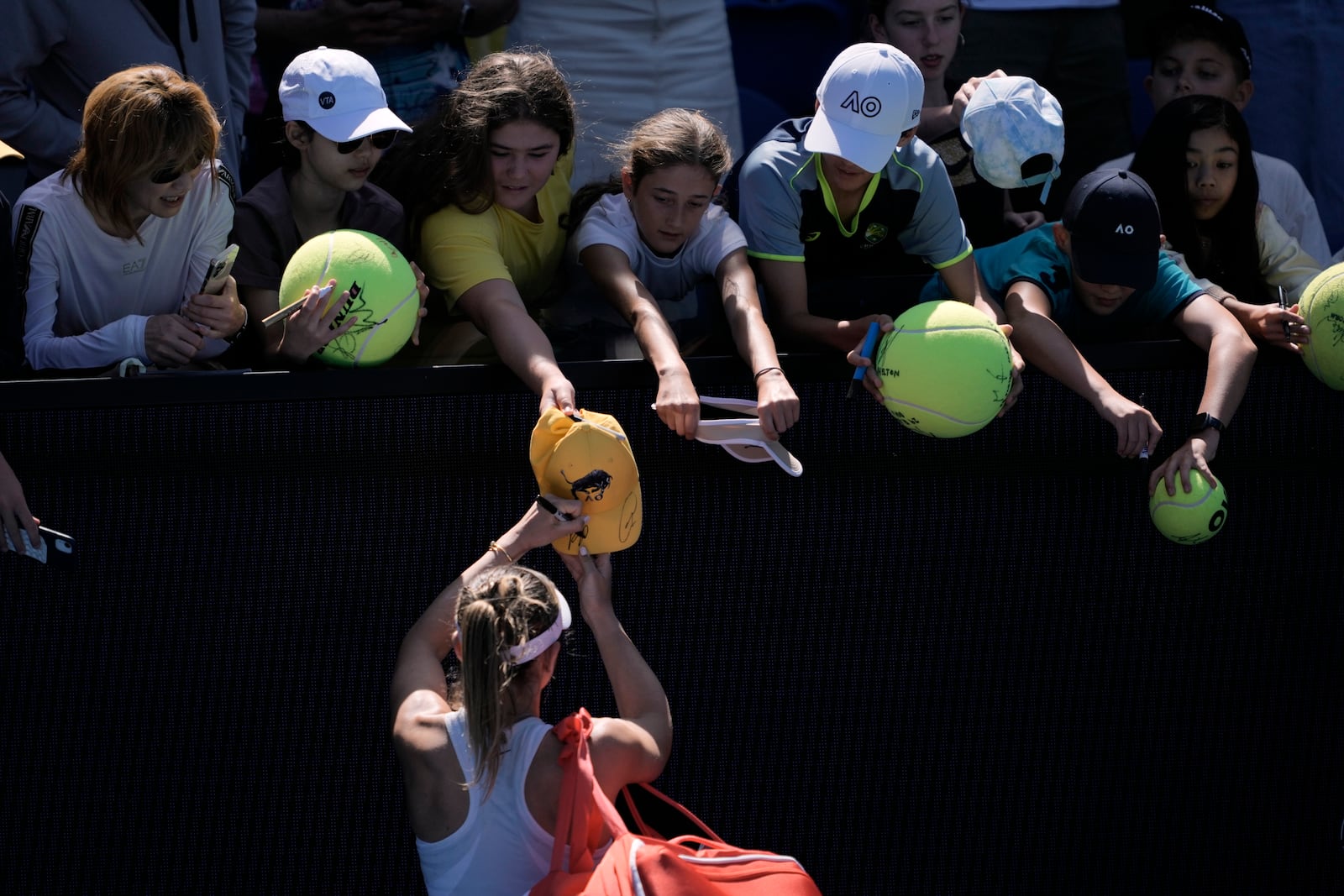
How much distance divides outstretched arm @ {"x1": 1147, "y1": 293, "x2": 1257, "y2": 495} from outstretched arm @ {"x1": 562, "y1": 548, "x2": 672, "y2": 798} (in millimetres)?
1375

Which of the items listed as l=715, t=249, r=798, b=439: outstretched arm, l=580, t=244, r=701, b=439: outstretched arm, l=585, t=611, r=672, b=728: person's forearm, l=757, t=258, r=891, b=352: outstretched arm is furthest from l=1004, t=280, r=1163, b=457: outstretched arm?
l=585, t=611, r=672, b=728: person's forearm

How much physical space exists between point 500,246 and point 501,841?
5.36 ft

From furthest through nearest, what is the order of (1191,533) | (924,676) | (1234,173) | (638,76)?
(638,76), (1234,173), (924,676), (1191,533)

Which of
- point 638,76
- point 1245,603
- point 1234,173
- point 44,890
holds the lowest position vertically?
point 44,890

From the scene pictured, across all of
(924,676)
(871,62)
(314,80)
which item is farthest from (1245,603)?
(314,80)

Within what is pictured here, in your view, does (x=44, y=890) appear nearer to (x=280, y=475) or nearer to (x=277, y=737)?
(x=277, y=737)

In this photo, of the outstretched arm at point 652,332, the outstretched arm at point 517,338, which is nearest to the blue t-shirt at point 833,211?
the outstretched arm at point 652,332

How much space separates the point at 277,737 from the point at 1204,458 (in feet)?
7.71

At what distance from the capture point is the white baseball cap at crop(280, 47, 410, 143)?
11.5ft

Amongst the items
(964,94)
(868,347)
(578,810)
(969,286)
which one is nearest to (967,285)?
(969,286)

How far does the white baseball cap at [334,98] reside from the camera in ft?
11.5

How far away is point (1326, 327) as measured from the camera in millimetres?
3527

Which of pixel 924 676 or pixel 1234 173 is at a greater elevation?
pixel 1234 173

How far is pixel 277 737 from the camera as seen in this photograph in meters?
3.48
